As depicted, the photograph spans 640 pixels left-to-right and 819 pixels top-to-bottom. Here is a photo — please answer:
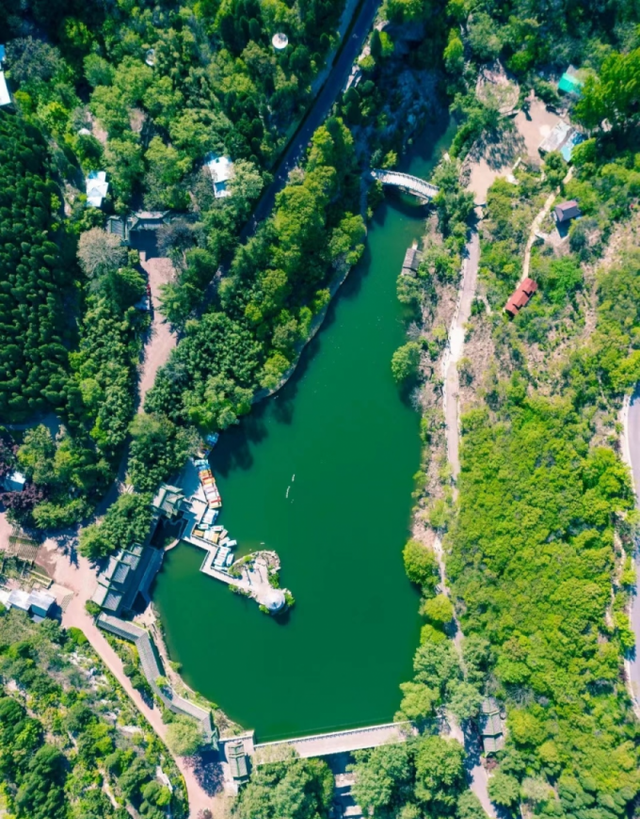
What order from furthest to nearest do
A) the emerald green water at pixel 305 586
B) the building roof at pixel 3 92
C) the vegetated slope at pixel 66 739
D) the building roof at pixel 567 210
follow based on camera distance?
the emerald green water at pixel 305 586
the building roof at pixel 567 210
the building roof at pixel 3 92
the vegetated slope at pixel 66 739

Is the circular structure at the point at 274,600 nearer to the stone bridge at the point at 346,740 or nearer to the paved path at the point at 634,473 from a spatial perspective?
the stone bridge at the point at 346,740

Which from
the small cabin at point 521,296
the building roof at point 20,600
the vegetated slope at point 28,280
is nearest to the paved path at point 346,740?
the building roof at point 20,600

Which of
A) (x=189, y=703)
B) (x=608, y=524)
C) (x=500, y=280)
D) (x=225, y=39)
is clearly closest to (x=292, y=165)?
(x=225, y=39)

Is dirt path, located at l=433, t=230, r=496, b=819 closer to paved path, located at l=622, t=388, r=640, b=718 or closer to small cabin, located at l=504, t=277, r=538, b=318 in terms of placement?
small cabin, located at l=504, t=277, r=538, b=318

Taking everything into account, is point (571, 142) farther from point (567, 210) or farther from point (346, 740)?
point (346, 740)

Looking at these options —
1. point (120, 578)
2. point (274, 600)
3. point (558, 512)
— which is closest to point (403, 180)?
point (558, 512)

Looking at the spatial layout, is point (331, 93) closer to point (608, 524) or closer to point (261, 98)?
point (261, 98)

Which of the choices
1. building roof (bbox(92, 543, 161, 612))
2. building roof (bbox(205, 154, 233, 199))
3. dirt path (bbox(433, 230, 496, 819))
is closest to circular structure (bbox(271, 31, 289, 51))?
building roof (bbox(205, 154, 233, 199))
